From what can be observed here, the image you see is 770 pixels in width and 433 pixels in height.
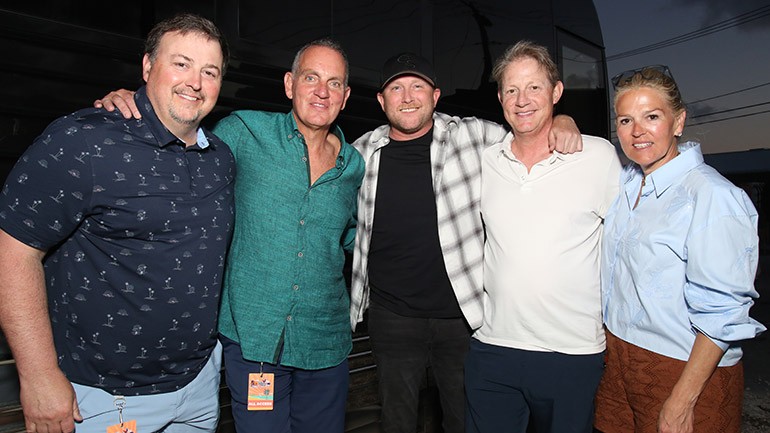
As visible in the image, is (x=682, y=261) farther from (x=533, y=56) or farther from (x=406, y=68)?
(x=406, y=68)

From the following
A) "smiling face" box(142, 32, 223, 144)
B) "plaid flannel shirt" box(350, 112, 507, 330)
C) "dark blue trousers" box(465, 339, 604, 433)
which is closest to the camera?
"smiling face" box(142, 32, 223, 144)

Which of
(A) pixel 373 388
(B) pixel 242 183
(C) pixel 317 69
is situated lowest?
(A) pixel 373 388

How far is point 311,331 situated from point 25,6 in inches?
50.0

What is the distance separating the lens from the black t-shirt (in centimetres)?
206

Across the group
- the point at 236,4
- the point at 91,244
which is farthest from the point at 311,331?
the point at 236,4

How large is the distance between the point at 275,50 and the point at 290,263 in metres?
0.81

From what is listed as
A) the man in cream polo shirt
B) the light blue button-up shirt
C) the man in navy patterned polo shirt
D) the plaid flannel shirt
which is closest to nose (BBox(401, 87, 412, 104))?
the plaid flannel shirt

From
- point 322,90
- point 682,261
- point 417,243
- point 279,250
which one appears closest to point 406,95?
point 322,90

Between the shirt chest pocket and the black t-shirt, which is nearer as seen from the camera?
the shirt chest pocket

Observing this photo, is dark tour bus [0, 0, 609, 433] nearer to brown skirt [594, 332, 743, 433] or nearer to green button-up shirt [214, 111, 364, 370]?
green button-up shirt [214, 111, 364, 370]

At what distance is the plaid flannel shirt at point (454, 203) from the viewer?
1.98 metres

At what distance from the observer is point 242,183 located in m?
1.83

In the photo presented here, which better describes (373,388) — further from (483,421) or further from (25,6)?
(25,6)

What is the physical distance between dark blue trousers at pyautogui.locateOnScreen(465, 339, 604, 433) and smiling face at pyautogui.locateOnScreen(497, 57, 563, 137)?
782 millimetres
